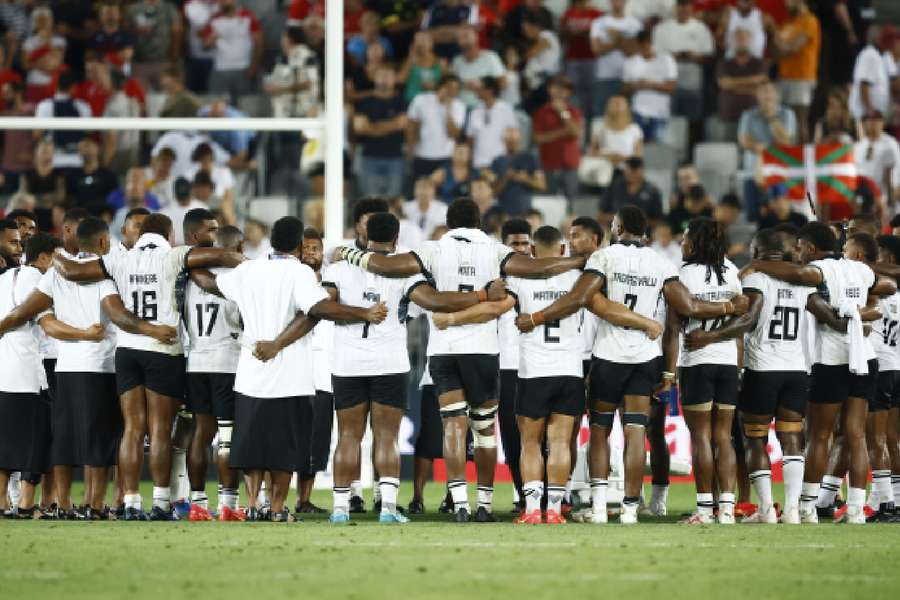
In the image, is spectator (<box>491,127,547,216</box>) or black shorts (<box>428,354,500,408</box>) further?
spectator (<box>491,127,547,216</box>)

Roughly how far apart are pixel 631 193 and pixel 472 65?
3.60 meters

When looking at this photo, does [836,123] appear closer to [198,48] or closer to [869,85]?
[869,85]

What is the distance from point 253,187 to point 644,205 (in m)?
5.12

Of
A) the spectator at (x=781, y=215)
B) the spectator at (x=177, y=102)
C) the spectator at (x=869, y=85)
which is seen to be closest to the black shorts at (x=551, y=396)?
the spectator at (x=781, y=215)

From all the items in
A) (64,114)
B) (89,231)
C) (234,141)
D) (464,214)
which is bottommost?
(89,231)

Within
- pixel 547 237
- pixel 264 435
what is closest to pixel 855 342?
pixel 547 237

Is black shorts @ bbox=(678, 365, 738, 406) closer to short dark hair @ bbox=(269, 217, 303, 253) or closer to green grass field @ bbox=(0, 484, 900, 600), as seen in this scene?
green grass field @ bbox=(0, 484, 900, 600)

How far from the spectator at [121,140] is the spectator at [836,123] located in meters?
9.37

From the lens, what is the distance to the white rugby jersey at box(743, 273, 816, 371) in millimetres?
13141

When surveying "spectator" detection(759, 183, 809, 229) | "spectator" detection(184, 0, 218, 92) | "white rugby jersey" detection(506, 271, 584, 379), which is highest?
"spectator" detection(184, 0, 218, 92)

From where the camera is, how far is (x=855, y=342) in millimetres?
13219

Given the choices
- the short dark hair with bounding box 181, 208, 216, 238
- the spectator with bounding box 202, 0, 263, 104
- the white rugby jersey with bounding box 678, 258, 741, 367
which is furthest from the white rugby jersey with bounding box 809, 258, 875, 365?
the spectator with bounding box 202, 0, 263, 104

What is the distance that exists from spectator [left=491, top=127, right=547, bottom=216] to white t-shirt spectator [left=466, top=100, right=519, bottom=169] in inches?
5.5

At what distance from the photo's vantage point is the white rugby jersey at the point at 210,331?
12.9 m
